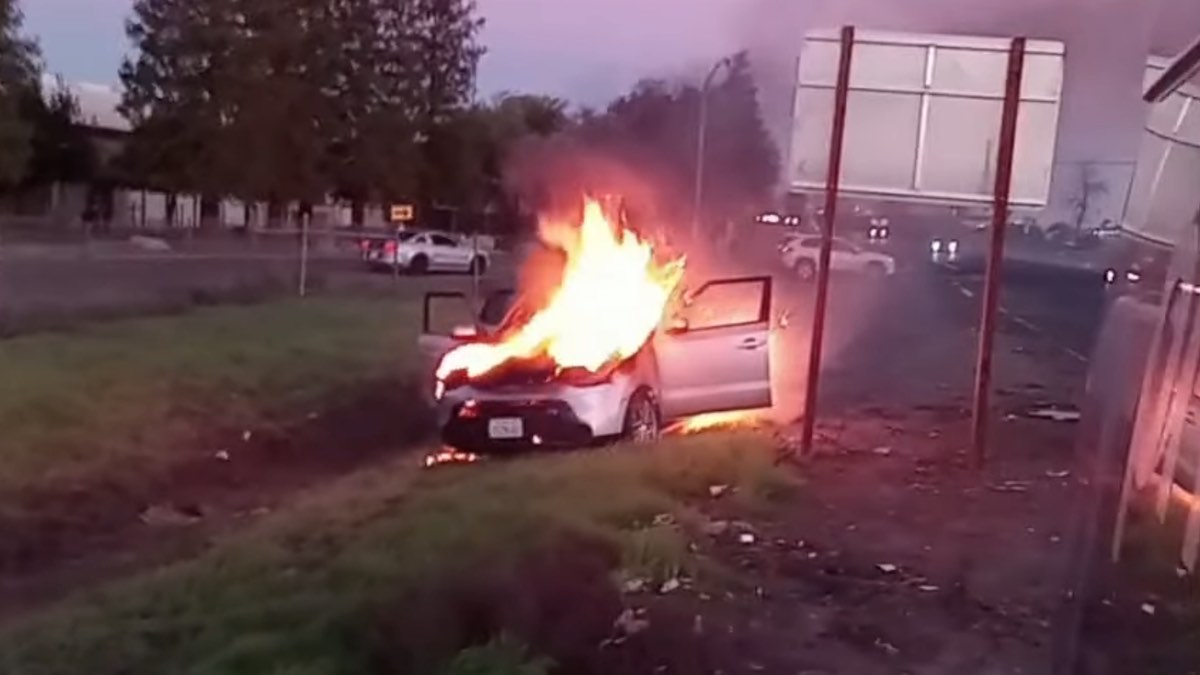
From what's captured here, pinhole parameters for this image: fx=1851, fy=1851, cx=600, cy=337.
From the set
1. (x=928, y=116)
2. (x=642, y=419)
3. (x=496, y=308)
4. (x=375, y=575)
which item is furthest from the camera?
(x=496, y=308)

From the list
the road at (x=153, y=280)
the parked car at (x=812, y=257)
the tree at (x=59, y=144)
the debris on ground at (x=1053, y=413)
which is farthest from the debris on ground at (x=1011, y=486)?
the tree at (x=59, y=144)

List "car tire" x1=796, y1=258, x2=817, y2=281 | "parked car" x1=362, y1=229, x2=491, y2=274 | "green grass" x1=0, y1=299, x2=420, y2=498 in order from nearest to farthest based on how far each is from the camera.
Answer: "green grass" x1=0, y1=299, x2=420, y2=498
"car tire" x1=796, y1=258, x2=817, y2=281
"parked car" x1=362, y1=229, x2=491, y2=274

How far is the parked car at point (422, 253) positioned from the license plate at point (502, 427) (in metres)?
8.85

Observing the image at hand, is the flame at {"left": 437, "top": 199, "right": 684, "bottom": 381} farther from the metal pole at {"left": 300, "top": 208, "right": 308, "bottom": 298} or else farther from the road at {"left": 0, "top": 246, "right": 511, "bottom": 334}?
the metal pole at {"left": 300, "top": 208, "right": 308, "bottom": 298}

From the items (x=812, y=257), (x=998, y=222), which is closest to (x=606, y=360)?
(x=998, y=222)

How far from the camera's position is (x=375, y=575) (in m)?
6.48

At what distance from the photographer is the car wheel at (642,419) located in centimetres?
1203

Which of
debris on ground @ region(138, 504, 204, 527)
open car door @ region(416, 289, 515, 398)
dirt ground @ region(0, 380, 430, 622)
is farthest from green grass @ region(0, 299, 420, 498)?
debris on ground @ region(138, 504, 204, 527)

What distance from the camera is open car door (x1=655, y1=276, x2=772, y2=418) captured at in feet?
40.1

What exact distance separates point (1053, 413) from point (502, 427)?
3927mm

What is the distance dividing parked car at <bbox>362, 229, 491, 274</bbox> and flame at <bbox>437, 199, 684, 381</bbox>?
26.3ft

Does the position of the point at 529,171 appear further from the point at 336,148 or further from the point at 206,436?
the point at 206,436

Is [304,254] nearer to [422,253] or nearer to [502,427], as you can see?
[422,253]

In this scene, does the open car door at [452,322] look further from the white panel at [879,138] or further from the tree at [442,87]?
the white panel at [879,138]
